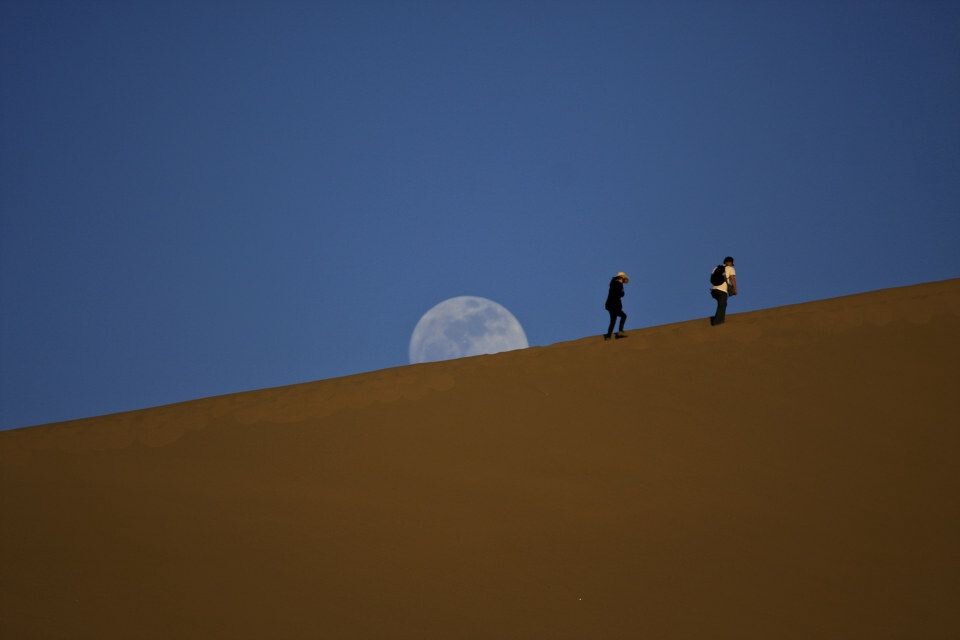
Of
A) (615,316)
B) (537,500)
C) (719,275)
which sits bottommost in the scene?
(537,500)

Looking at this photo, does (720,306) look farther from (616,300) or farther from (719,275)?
(616,300)

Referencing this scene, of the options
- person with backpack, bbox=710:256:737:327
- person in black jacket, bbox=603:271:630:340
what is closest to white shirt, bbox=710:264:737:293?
person with backpack, bbox=710:256:737:327

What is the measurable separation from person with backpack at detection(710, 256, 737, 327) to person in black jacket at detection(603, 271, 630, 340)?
1.22 metres

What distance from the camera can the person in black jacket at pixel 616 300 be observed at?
1098 cm

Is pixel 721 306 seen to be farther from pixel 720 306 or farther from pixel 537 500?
pixel 537 500

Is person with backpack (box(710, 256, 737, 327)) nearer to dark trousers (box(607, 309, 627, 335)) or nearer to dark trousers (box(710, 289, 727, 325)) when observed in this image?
dark trousers (box(710, 289, 727, 325))

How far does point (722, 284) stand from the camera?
11.2m

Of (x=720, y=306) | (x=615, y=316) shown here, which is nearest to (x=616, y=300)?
(x=615, y=316)

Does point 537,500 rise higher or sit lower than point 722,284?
lower

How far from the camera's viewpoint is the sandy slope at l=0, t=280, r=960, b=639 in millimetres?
5719

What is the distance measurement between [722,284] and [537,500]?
535 centimetres

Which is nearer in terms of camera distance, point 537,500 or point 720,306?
point 537,500

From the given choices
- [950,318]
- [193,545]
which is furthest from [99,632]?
[950,318]

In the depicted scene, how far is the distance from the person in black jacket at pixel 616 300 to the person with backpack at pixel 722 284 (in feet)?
4.02
